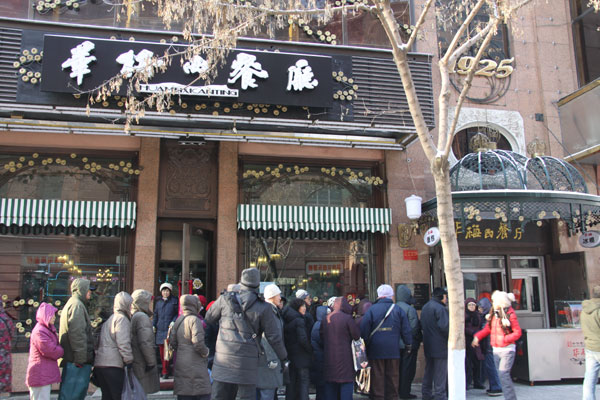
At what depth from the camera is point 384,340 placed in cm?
811

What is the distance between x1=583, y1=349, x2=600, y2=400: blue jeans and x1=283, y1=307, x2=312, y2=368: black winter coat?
3.96 meters

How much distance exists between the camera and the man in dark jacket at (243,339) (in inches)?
240

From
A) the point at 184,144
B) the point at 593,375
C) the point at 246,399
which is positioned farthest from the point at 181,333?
the point at 593,375

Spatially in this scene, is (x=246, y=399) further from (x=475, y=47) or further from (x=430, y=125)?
(x=475, y=47)

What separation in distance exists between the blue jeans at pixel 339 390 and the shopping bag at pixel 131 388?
2.57 meters

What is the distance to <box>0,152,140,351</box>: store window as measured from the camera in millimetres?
9977

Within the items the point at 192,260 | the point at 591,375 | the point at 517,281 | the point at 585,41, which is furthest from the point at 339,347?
the point at 585,41

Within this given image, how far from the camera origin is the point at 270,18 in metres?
10.4

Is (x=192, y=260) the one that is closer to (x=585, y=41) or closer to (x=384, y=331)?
(x=384, y=331)

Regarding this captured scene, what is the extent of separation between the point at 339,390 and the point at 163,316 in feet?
11.5

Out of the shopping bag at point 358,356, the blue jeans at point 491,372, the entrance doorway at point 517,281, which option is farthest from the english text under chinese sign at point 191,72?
the entrance doorway at point 517,281

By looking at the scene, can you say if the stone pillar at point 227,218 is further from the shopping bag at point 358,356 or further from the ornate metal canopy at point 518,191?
the ornate metal canopy at point 518,191

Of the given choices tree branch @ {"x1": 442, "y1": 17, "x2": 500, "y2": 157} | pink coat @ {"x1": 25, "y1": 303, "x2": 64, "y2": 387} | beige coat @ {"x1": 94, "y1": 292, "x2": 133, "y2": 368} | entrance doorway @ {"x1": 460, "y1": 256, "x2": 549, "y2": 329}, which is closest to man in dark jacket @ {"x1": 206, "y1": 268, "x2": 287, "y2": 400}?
beige coat @ {"x1": 94, "y1": 292, "x2": 133, "y2": 368}

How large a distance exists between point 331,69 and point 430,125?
2301mm
